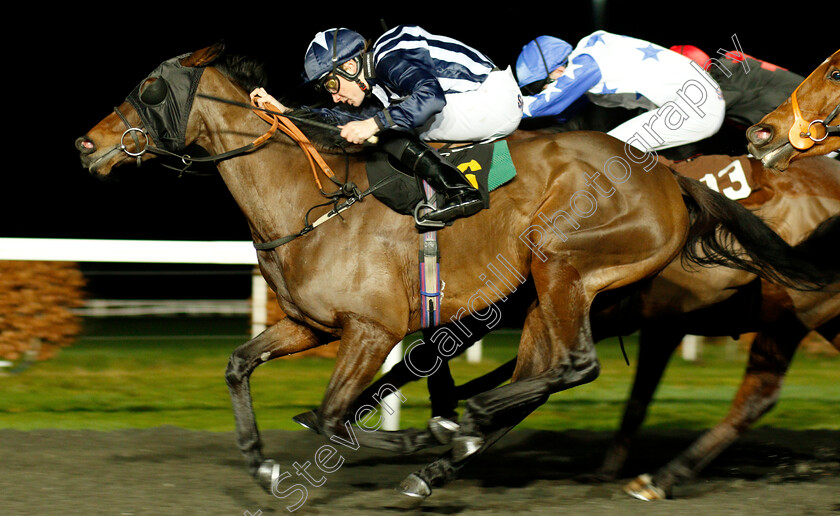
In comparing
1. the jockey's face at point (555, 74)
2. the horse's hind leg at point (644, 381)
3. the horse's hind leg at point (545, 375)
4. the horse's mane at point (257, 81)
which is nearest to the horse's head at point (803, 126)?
the horse's hind leg at point (545, 375)

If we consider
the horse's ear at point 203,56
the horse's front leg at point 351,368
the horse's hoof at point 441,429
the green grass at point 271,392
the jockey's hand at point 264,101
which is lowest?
the green grass at point 271,392

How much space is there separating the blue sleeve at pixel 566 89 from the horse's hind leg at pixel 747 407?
1402mm

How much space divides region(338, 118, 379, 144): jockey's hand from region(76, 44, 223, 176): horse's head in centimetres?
65

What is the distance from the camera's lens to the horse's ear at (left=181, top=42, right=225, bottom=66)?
3.52 m

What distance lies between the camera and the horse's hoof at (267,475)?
11.2 feet

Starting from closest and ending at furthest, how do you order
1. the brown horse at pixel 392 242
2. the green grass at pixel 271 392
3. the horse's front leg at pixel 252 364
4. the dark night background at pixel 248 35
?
the brown horse at pixel 392 242 < the horse's front leg at pixel 252 364 < the green grass at pixel 271 392 < the dark night background at pixel 248 35

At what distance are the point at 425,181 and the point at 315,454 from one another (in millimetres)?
1581

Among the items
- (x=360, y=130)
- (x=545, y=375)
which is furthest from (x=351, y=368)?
(x=360, y=130)

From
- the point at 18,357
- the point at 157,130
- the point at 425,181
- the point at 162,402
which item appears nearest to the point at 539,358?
the point at 425,181

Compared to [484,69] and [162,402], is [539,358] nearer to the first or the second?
[484,69]

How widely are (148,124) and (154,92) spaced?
125 millimetres

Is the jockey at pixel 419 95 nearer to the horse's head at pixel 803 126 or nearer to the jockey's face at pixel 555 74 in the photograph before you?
the jockey's face at pixel 555 74

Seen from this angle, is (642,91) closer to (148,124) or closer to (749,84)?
(749,84)

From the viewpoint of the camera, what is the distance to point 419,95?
3.28 metres
